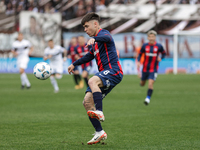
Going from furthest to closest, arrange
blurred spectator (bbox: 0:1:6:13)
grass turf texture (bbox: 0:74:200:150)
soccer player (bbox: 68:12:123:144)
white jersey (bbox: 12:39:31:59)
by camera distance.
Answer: blurred spectator (bbox: 0:1:6:13) → white jersey (bbox: 12:39:31:59) → grass turf texture (bbox: 0:74:200:150) → soccer player (bbox: 68:12:123:144)

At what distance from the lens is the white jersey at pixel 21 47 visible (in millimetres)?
16312

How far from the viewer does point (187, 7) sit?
28094mm

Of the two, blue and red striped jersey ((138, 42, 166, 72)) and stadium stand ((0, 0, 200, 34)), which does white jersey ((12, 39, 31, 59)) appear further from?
stadium stand ((0, 0, 200, 34))

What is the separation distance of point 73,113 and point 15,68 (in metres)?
19.6

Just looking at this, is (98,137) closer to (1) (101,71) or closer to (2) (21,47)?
(1) (101,71)

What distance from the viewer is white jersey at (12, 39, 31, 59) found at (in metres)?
16.3

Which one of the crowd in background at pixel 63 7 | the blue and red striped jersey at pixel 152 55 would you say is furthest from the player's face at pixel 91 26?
the crowd in background at pixel 63 7

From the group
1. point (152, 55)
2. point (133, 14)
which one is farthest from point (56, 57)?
point (133, 14)

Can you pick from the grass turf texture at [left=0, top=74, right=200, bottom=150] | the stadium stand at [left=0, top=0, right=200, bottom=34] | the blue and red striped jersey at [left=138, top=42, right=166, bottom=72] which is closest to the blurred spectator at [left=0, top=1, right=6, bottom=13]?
the stadium stand at [left=0, top=0, right=200, bottom=34]

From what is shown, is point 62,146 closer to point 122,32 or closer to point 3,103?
point 3,103

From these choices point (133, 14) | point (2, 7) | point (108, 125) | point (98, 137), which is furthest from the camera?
point (2, 7)

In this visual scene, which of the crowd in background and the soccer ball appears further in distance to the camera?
the crowd in background

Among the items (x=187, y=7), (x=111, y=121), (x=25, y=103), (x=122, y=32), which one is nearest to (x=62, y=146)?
(x=111, y=121)

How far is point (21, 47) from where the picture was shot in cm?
1634
